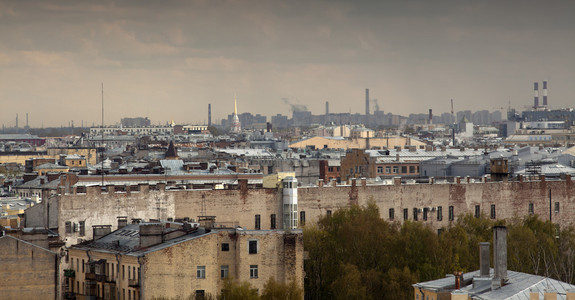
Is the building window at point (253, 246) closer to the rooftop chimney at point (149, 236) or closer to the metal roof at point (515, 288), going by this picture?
the rooftop chimney at point (149, 236)

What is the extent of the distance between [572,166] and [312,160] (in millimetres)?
28634

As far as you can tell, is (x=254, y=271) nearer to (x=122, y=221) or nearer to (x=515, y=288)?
(x=122, y=221)

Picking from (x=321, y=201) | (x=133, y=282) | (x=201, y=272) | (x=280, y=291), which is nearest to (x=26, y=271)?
(x=133, y=282)

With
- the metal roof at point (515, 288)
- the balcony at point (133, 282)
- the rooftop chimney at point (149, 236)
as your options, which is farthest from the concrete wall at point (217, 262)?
the metal roof at point (515, 288)

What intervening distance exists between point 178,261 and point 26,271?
6.38 meters

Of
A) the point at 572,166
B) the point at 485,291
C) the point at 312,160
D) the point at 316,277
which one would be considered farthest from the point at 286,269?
the point at 312,160

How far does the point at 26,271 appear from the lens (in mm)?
58594

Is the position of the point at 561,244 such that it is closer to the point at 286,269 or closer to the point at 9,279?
the point at 286,269

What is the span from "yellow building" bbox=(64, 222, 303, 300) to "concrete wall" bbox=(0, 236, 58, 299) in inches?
116

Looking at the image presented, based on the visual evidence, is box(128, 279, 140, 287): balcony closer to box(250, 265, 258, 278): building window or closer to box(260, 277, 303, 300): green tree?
box(260, 277, 303, 300): green tree

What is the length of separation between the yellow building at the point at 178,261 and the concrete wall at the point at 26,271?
2.94m

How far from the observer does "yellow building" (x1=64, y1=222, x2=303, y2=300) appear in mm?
58500

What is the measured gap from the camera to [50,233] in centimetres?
7056

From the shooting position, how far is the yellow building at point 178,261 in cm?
5850
